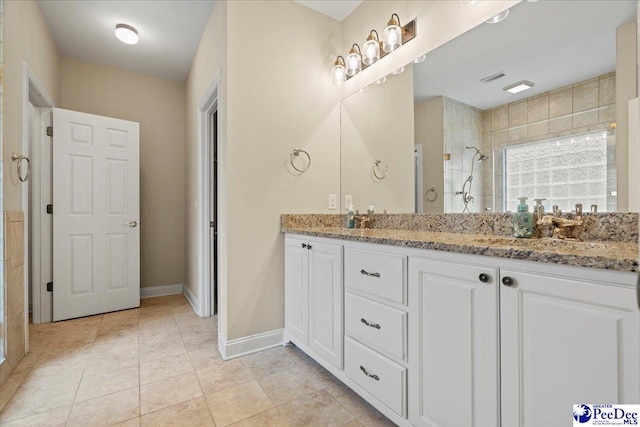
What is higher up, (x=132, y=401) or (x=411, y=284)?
A: (x=411, y=284)

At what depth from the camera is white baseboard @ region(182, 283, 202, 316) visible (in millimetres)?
2901

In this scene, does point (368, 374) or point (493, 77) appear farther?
point (493, 77)

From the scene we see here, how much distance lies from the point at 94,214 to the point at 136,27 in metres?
1.82

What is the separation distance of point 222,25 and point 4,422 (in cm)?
255

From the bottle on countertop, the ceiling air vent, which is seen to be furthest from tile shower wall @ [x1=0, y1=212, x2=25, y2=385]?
the ceiling air vent

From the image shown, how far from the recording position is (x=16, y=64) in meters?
1.97

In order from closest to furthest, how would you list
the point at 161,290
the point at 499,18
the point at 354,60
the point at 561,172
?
the point at 561,172, the point at 499,18, the point at 354,60, the point at 161,290

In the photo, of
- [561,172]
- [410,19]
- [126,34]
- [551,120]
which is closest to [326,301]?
[561,172]

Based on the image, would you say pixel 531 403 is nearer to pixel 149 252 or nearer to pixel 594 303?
pixel 594 303

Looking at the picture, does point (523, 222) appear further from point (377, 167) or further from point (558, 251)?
point (377, 167)

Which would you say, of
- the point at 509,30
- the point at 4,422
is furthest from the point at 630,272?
the point at 4,422

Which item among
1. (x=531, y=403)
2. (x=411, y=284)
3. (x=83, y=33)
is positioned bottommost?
(x=531, y=403)

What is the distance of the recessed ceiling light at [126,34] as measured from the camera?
2633mm

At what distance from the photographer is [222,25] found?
2.10m
